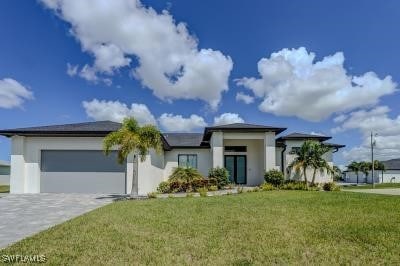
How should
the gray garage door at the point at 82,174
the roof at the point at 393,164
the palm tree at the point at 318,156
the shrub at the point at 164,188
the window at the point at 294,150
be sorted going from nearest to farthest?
the gray garage door at the point at 82,174
the shrub at the point at 164,188
the palm tree at the point at 318,156
the window at the point at 294,150
the roof at the point at 393,164

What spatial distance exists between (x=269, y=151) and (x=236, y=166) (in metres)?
4.21

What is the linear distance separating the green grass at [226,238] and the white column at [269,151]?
37.3 ft

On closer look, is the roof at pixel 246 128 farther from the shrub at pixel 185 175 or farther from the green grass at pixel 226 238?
the green grass at pixel 226 238

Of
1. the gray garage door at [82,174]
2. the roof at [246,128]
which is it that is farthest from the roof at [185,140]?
the gray garage door at [82,174]

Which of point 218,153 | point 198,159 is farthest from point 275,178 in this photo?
point 198,159

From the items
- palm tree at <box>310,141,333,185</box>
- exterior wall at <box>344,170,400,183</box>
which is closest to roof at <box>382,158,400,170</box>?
exterior wall at <box>344,170,400,183</box>

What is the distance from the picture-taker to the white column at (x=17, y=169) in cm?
1953

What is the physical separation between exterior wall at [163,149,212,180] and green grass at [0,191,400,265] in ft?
49.7

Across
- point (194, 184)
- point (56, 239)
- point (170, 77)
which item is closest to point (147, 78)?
point (170, 77)

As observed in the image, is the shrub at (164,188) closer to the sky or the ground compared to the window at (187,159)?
closer to the ground

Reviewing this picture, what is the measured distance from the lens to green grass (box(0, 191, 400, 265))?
579 cm

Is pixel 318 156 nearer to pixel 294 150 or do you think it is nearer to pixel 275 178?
pixel 294 150

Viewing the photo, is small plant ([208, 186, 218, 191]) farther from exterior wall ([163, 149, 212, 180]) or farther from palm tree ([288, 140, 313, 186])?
palm tree ([288, 140, 313, 186])

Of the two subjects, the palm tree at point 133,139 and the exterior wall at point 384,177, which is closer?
the palm tree at point 133,139
